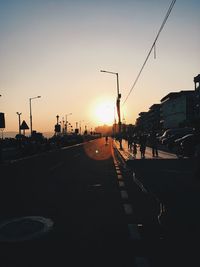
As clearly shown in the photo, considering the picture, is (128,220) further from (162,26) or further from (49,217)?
(162,26)

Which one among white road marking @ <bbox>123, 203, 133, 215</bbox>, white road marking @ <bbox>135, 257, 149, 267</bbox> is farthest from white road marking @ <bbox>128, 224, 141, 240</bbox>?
white road marking @ <bbox>123, 203, 133, 215</bbox>

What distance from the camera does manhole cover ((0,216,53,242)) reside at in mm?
5789

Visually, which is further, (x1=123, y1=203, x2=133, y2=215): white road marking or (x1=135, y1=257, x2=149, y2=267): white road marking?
(x1=123, y1=203, x2=133, y2=215): white road marking

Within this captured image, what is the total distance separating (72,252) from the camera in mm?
5004

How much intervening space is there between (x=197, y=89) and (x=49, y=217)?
305 ft

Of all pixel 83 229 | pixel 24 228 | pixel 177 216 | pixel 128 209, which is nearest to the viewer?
pixel 83 229

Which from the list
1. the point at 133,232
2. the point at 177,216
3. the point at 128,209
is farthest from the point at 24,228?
the point at 177,216

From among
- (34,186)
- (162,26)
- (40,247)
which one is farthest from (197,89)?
(40,247)

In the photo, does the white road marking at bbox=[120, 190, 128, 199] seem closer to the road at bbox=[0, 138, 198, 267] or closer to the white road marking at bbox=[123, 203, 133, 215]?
the road at bbox=[0, 138, 198, 267]

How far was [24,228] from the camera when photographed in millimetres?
6301

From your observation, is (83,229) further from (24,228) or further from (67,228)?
(24,228)

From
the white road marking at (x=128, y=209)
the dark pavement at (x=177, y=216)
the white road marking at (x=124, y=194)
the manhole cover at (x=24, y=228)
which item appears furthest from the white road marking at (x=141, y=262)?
the white road marking at (x=124, y=194)

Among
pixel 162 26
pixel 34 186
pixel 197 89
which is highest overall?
pixel 197 89

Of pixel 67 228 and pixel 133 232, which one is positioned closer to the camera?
pixel 133 232
